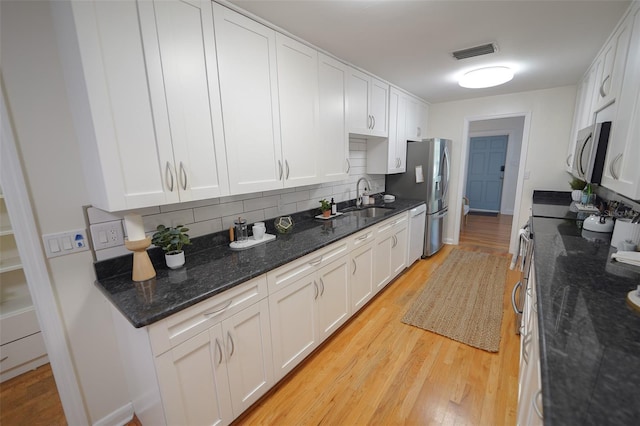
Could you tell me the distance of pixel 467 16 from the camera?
5.45 feet

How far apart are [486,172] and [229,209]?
6.71 m

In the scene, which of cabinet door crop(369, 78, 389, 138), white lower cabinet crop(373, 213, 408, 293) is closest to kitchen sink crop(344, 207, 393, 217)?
white lower cabinet crop(373, 213, 408, 293)

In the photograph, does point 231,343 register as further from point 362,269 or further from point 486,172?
point 486,172

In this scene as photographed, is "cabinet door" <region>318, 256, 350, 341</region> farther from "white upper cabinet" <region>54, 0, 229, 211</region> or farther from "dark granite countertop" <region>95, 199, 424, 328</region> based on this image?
"white upper cabinet" <region>54, 0, 229, 211</region>

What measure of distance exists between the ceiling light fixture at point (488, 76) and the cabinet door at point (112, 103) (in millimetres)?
2759

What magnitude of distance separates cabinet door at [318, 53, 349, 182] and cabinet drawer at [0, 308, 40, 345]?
96.0 inches

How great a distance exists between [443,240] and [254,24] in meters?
4.08

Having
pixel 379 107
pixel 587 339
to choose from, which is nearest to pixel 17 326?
pixel 587 339

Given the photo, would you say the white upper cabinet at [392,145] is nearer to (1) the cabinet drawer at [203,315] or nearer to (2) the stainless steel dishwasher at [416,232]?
(2) the stainless steel dishwasher at [416,232]

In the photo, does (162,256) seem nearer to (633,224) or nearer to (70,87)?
(70,87)

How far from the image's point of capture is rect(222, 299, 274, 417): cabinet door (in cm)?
138

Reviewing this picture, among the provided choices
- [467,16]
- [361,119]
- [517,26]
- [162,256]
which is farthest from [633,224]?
[162,256]

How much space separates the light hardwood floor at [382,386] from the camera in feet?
5.13

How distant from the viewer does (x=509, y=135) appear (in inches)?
238
